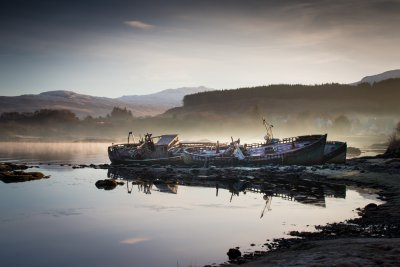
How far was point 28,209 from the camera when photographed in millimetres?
32812

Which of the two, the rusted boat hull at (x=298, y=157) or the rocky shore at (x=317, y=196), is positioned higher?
the rusted boat hull at (x=298, y=157)

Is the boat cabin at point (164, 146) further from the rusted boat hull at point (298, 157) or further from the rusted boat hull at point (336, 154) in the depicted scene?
the rusted boat hull at point (336, 154)

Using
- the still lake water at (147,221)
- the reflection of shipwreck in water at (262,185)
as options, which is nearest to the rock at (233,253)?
the still lake water at (147,221)

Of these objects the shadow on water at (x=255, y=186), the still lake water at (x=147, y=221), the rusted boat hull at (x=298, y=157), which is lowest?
the still lake water at (x=147, y=221)

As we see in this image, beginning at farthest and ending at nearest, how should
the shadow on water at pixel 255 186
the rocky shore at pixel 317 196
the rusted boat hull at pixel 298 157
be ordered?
the rusted boat hull at pixel 298 157, the shadow on water at pixel 255 186, the rocky shore at pixel 317 196

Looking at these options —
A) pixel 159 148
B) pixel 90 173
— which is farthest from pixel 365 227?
pixel 159 148

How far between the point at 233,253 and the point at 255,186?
26.0m

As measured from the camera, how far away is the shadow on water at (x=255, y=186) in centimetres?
3666

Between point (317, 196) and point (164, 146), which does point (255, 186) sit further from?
point (164, 146)

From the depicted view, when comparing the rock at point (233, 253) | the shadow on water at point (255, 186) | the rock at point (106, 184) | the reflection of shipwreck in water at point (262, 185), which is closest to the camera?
the rock at point (233, 253)

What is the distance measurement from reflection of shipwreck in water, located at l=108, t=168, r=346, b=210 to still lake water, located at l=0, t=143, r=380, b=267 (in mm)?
300

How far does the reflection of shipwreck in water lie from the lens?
3691 cm

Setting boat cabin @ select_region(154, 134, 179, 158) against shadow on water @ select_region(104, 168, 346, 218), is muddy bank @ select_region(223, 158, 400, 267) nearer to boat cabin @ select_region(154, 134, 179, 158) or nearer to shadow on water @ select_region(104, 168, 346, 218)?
shadow on water @ select_region(104, 168, 346, 218)

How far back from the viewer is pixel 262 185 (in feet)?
149
